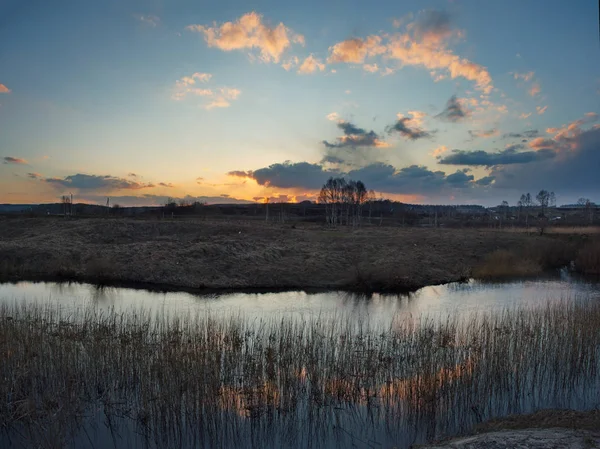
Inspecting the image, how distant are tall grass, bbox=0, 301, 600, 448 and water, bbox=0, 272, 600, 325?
342 inches

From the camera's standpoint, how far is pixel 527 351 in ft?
42.1

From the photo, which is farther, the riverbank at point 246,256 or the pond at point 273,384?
the riverbank at point 246,256

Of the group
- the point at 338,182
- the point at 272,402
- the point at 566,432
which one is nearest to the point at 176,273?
the point at 272,402

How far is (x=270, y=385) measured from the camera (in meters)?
11.1

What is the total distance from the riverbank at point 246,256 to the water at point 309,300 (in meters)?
2.76

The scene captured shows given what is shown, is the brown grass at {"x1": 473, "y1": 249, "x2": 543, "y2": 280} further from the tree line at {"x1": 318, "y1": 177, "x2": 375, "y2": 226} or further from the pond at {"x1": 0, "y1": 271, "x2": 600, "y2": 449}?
the tree line at {"x1": 318, "y1": 177, "x2": 375, "y2": 226}

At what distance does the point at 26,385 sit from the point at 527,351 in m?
13.6

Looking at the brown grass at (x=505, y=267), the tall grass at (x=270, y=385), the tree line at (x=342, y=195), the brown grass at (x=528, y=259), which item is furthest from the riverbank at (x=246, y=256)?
the tree line at (x=342, y=195)

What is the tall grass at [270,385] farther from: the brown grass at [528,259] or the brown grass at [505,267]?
the brown grass at [528,259]

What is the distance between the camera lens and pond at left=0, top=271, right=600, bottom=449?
951 centimetres

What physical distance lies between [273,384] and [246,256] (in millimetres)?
27003

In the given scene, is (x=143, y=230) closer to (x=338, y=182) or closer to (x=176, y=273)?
(x=176, y=273)

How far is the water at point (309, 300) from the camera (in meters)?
23.5

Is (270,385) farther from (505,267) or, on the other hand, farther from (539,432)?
(505,267)
